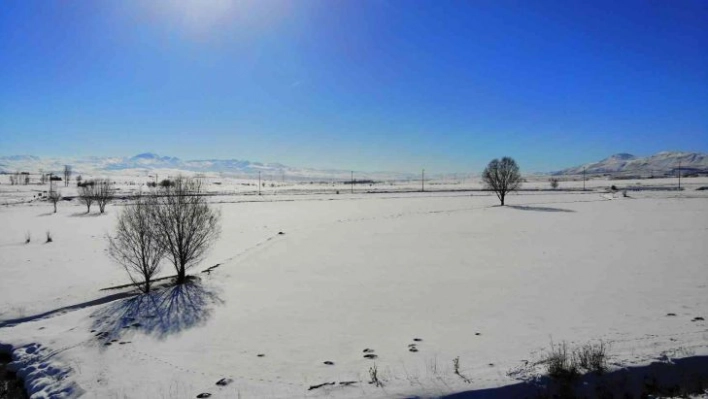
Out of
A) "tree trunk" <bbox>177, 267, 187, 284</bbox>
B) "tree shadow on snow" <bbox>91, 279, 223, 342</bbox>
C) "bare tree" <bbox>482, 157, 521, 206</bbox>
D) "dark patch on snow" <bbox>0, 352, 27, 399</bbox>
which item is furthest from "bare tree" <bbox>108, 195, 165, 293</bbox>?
"bare tree" <bbox>482, 157, 521, 206</bbox>

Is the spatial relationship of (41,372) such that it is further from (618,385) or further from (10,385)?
(618,385)

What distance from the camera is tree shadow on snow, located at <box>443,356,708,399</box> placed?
962cm

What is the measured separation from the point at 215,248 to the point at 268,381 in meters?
24.9

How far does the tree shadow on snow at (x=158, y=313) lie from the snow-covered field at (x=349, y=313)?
105 mm

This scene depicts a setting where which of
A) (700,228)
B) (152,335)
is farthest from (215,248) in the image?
(700,228)

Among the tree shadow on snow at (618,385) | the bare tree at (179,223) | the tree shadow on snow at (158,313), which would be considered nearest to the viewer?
the tree shadow on snow at (618,385)

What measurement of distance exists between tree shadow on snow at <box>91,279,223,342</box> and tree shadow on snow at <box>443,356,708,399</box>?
1215 cm

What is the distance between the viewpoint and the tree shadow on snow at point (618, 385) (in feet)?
31.6

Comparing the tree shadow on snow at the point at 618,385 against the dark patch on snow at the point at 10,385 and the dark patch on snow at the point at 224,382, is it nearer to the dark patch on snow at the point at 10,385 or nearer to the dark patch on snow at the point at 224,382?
the dark patch on snow at the point at 224,382

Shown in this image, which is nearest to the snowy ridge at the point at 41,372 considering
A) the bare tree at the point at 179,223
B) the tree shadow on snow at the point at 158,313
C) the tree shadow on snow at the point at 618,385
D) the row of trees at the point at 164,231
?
the tree shadow on snow at the point at 158,313

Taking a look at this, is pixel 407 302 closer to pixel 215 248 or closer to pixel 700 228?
pixel 215 248

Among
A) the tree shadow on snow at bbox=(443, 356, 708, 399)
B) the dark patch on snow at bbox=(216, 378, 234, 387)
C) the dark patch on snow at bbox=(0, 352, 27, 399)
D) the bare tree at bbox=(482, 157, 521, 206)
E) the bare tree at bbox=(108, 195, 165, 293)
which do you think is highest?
the bare tree at bbox=(482, 157, 521, 206)

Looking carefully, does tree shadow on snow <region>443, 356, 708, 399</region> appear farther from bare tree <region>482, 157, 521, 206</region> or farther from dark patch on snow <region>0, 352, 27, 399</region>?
bare tree <region>482, 157, 521, 206</region>

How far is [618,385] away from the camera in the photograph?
1008 cm
